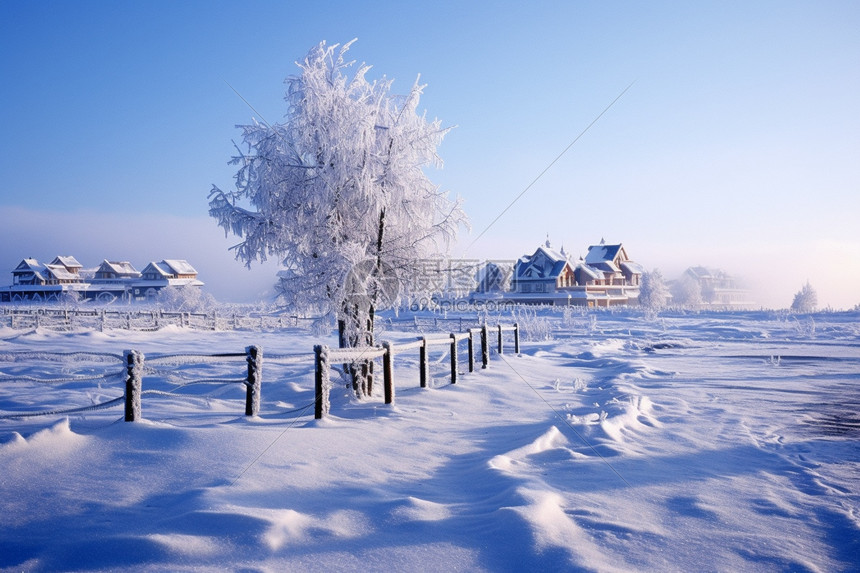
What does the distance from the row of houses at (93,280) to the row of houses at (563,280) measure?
52.0 metres

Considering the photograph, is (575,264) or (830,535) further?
(575,264)

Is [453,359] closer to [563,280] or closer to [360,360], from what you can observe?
[360,360]

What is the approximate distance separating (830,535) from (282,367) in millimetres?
14752

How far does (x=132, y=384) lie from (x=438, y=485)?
4.29 m

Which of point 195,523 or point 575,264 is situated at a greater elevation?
point 575,264

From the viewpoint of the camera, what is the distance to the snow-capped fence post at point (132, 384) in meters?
6.46

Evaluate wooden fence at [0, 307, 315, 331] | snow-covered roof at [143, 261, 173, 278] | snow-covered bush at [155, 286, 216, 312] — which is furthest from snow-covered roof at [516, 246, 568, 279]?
snow-covered roof at [143, 261, 173, 278]

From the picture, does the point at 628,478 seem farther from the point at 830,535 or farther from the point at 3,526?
the point at 3,526

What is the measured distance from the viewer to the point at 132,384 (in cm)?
651

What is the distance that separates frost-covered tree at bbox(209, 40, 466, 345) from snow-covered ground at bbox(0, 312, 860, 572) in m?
2.54

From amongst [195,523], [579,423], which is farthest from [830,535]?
[195,523]

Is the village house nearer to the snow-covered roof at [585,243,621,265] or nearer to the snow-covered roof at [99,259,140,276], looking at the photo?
the snow-covered roof at [585,243,621,265]

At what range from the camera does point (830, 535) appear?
169 inches

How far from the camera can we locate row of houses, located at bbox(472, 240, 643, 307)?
62503 millimetres
